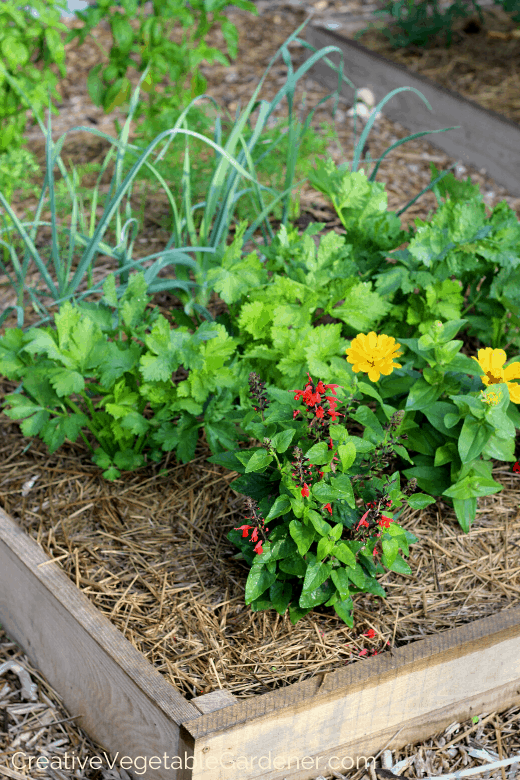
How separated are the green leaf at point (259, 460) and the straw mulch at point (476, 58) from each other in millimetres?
2765

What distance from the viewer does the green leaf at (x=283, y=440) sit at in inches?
57.7

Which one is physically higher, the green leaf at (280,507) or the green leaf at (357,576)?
the green leaf at (280,507)

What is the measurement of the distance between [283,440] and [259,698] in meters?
0.46

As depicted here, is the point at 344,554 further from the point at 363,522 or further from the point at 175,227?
the point at 175,227

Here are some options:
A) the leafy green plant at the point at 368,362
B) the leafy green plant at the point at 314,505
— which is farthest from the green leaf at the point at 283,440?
the leafy green plant at the point at 368,362

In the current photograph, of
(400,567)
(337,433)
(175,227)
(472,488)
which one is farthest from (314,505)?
(175,227)

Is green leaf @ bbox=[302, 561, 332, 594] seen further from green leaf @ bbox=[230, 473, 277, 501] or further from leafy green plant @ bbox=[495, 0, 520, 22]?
leafy green plant @ bbox=[495, 0, 520, 22]

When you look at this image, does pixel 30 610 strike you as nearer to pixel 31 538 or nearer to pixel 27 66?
pixel 31 538

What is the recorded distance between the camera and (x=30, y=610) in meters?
1.77

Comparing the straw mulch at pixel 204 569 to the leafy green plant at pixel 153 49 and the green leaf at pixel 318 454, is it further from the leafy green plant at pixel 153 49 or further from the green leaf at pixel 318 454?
the leafy green plant at pixel 153 49

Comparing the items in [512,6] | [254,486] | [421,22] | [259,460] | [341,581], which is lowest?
[341,581]

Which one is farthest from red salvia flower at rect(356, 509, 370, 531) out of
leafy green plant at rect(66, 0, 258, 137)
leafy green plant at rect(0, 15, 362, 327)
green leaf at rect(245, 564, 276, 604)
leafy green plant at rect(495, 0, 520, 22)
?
leafy green plant at rect(495, 0, 520, 22)

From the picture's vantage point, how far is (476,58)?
4.25m

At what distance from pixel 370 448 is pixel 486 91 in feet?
9.75
